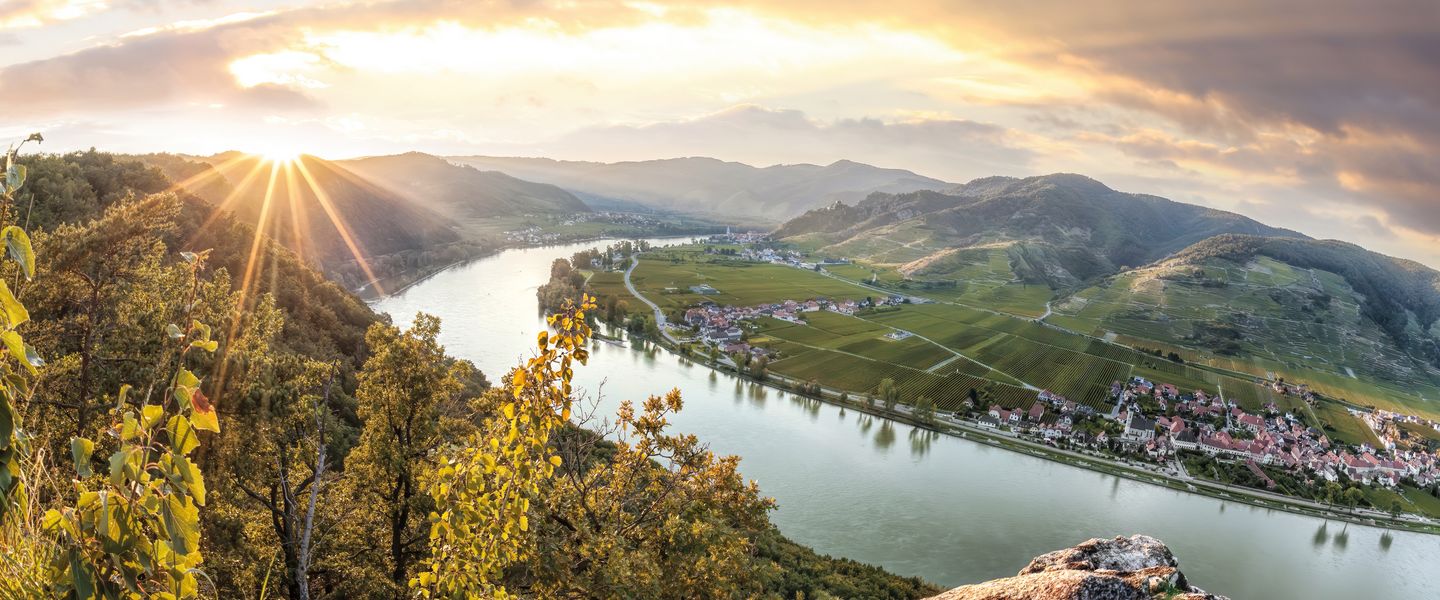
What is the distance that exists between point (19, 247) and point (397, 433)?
8.51 metres

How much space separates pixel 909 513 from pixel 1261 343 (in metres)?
81.2

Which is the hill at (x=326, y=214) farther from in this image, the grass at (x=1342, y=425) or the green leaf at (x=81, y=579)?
the grass at (x=1342, y=425)

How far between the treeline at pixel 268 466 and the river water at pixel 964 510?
23841mm

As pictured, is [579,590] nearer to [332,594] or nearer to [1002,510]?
[332,594]

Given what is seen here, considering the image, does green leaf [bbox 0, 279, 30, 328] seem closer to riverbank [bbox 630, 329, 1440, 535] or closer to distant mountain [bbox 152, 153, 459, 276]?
riverbank [bbox 630, 329, 1440, 535]

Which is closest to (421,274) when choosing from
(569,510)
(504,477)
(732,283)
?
(732,283)

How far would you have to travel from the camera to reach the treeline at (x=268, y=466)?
194 cm

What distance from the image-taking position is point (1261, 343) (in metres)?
86.2

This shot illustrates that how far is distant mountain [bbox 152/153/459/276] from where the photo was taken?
67188mm

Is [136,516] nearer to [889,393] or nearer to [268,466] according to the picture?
[268,466]

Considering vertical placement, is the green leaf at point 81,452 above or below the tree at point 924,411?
above

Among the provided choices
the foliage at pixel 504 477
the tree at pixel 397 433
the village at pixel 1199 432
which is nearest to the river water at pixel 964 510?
the village at pixel 1199 432

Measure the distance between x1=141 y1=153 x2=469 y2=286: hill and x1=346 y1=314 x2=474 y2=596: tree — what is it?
6086cm

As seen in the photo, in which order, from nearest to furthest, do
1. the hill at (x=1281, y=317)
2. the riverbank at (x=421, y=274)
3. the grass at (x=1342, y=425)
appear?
the grass at (x=1342, y=425)
the riverbank at (x=421, y=274)
the hill at (x=1281, y=317)
